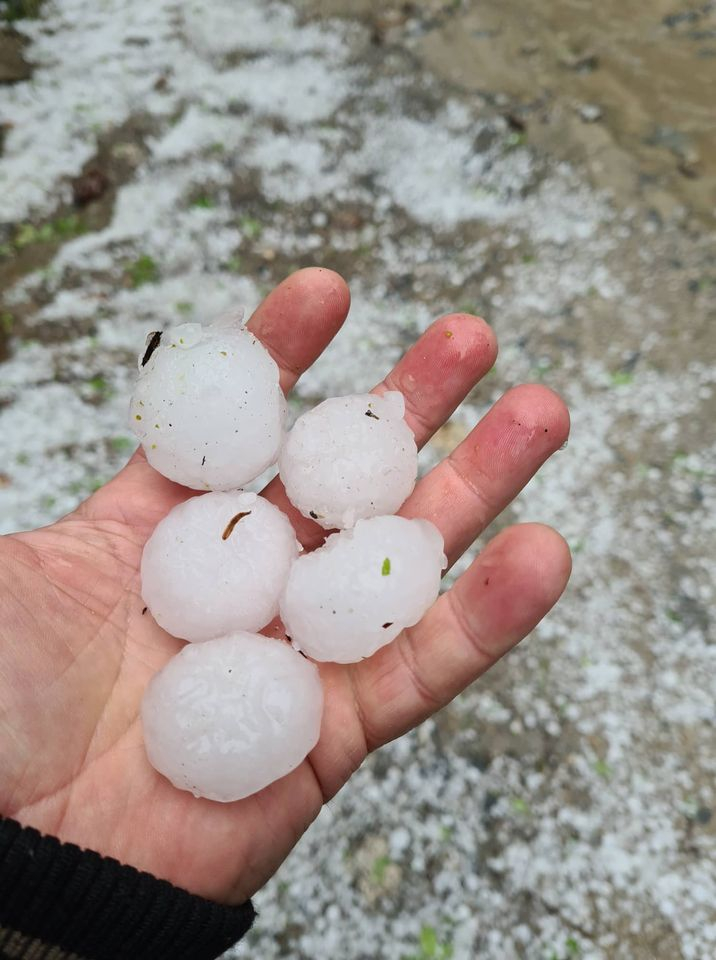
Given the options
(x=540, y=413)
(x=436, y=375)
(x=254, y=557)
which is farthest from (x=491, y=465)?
(x=254, y=557)

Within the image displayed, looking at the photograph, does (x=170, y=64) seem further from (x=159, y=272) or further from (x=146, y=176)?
(x=159, y=272)

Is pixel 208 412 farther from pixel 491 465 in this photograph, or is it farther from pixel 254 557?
pixel 491 465

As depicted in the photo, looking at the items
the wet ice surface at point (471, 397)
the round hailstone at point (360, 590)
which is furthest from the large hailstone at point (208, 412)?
the wet ice surface at point (471, 397)

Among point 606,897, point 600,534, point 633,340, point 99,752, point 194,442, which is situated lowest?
point 606,897

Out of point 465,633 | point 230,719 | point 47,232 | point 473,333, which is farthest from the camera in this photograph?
point 47,232

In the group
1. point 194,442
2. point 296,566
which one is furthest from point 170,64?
point 296,566

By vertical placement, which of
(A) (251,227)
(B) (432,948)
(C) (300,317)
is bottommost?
(B) (432,948)

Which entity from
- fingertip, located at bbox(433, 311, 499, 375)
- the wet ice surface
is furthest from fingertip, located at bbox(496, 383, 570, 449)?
the wet ice surface
